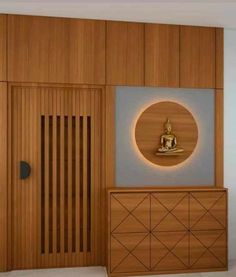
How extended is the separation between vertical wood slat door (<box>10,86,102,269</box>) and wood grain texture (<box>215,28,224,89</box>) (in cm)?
151

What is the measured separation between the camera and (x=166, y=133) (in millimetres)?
3551

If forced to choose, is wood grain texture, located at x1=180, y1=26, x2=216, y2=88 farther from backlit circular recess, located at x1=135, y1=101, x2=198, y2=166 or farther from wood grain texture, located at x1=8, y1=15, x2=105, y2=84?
wood grain texture, located at x1=8, y1=15, x2=105, y2=84

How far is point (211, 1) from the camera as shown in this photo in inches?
118

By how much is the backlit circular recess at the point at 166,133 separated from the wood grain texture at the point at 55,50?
2.42 feet

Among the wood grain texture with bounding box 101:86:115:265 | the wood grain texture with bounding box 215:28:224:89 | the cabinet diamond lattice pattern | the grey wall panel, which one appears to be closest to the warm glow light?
the grey wall panel

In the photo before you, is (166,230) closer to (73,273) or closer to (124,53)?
(73,273)

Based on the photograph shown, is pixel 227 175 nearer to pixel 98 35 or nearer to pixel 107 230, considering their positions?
pixel 107 230

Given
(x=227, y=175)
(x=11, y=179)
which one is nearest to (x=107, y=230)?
(x=11, y=179)

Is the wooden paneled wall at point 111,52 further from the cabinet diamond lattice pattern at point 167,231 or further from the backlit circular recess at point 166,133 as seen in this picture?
the cabinet diamond lattice pattern at point 167,231

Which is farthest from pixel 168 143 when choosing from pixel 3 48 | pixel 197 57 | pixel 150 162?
pixel 3 48

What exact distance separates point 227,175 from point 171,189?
0.88 m

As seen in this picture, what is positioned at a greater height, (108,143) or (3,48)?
(3,48)

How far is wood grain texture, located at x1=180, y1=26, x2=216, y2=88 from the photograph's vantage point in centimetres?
360

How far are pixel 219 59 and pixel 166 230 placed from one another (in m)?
2.19
